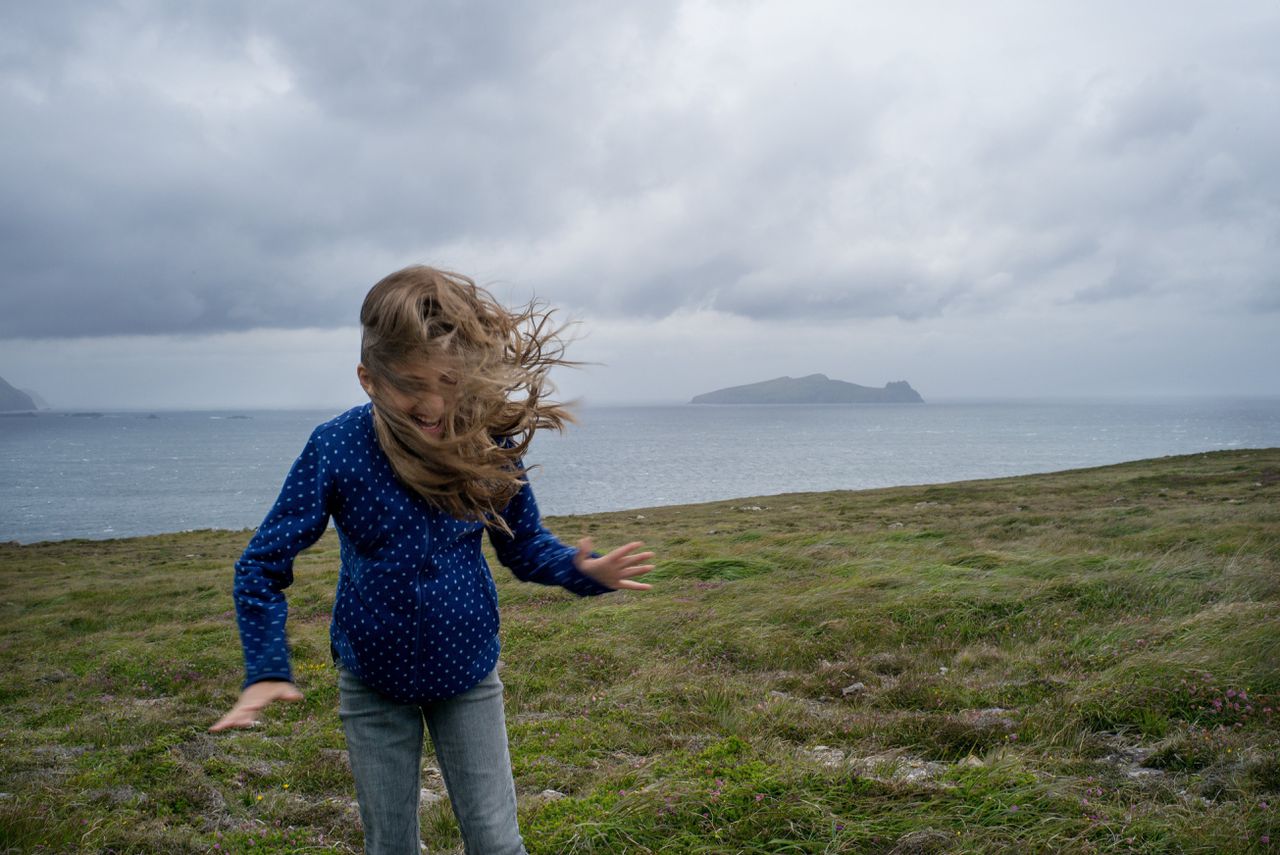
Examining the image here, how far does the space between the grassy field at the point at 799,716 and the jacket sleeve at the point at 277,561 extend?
209 centimetres

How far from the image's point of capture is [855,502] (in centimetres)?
3744

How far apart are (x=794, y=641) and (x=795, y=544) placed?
779 cm

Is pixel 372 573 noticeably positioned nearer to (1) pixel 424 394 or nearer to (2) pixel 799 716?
(1) pixel 424 394

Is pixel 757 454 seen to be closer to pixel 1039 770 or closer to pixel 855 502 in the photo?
pixel 855 502

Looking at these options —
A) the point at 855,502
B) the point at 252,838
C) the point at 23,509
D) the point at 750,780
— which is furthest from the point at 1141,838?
the point at 23,509

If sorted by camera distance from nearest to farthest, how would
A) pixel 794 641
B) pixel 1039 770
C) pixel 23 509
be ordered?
pixel 1039 770 < pixel 794 641 < pixel 23 509

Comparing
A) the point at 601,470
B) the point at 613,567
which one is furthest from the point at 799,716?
the point at 601,470

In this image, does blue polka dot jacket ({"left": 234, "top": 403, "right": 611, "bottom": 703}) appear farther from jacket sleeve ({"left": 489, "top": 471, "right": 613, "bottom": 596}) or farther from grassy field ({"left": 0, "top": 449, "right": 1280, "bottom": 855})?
grassy field ({"left": 0, "top": 449, "right": 1280, "bottom": 855})

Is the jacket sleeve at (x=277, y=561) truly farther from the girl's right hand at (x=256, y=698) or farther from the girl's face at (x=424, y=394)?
the girl's face at (x=424, y=394)

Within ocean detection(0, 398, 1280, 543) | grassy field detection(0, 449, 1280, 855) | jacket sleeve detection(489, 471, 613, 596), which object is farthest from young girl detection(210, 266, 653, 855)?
ocean detection(0, 398, 1280, 543)

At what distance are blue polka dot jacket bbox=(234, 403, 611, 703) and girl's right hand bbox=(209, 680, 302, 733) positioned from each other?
3 centimetres

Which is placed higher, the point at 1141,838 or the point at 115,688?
the point at 1141,838

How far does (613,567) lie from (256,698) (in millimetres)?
1250

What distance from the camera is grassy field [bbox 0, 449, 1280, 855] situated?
152 inches
